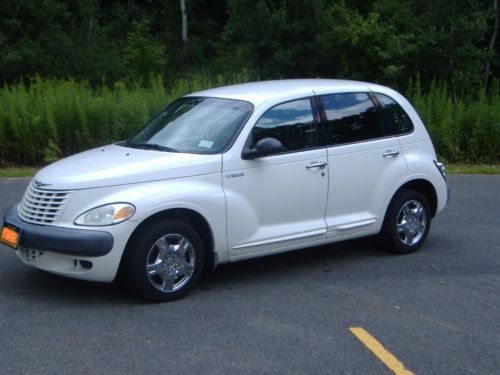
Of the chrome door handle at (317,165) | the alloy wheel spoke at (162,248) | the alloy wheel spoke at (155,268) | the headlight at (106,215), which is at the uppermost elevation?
the chrome door handle at (317,165)

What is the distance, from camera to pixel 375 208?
7.74 meters

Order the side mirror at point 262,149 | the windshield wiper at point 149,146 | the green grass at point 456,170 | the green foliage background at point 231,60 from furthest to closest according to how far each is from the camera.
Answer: the green foliage background at point 231,60 < the green grass at point 456,170 < the windshield wiper at point 149,146 < the side mirror at point 262,149

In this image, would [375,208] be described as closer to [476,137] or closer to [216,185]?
[216,185]

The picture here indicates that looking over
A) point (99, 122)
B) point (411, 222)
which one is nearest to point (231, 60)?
point (99, 122)

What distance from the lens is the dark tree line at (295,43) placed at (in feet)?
70.1

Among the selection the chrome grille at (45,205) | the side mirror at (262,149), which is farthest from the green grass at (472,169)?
the chrome grille at (45,205)

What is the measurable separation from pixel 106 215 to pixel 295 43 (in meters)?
19.6

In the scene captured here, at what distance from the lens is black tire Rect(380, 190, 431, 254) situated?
7.97m

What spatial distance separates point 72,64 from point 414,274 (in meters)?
22.6

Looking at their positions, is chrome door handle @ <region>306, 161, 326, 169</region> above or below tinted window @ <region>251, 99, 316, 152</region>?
below

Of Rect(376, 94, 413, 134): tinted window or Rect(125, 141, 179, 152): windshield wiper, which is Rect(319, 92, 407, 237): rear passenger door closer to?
Rect(376, 94, 413, 134): tinted window

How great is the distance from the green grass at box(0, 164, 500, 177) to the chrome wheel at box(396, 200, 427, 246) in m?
6.54

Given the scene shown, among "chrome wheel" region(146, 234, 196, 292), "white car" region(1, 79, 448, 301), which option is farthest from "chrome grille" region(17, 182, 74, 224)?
"chrome wheel" region(146, 234, 196, 292)

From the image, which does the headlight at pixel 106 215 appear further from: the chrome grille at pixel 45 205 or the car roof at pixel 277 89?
the car roof at pixel 277 89
